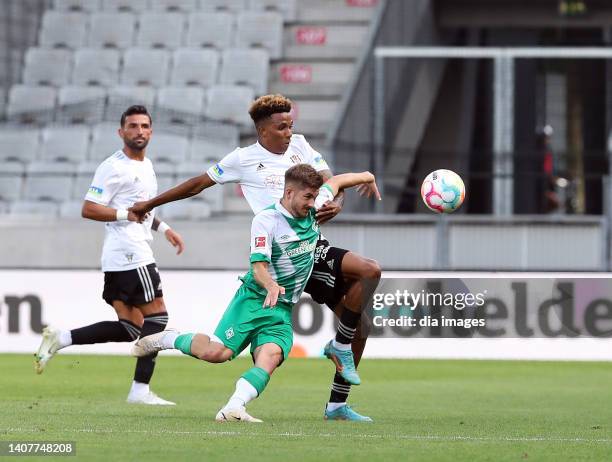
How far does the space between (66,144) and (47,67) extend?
2.65 metres

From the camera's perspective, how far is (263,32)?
74.5 ft

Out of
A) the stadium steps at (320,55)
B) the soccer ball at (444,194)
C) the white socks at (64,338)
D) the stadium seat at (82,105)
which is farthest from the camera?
the stadium steps at (320,55)

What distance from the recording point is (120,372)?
43.6 feet

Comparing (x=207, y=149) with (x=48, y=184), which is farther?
(x=207, y=149)

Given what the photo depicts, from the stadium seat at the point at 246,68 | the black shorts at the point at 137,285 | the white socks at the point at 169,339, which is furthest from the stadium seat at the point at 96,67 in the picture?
the white socks at the point at 169,339

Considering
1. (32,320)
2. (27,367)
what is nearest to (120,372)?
(27,367)

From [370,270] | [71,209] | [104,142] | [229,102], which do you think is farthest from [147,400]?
[229,102]

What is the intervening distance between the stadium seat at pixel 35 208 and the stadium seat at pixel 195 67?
147 inches

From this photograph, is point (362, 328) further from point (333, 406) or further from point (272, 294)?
point (272, 294)

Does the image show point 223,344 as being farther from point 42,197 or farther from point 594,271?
point 42,197

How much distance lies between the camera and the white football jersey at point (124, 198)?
983 cm

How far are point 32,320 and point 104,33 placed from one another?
27.3 ft

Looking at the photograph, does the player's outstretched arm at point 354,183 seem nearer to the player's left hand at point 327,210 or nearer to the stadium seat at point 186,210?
the player's left hand at point 327,210

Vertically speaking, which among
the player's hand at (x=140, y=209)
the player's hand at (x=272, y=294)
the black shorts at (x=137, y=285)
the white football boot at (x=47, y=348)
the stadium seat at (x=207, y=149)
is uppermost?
the stadium seat at (x=207, y=149)
